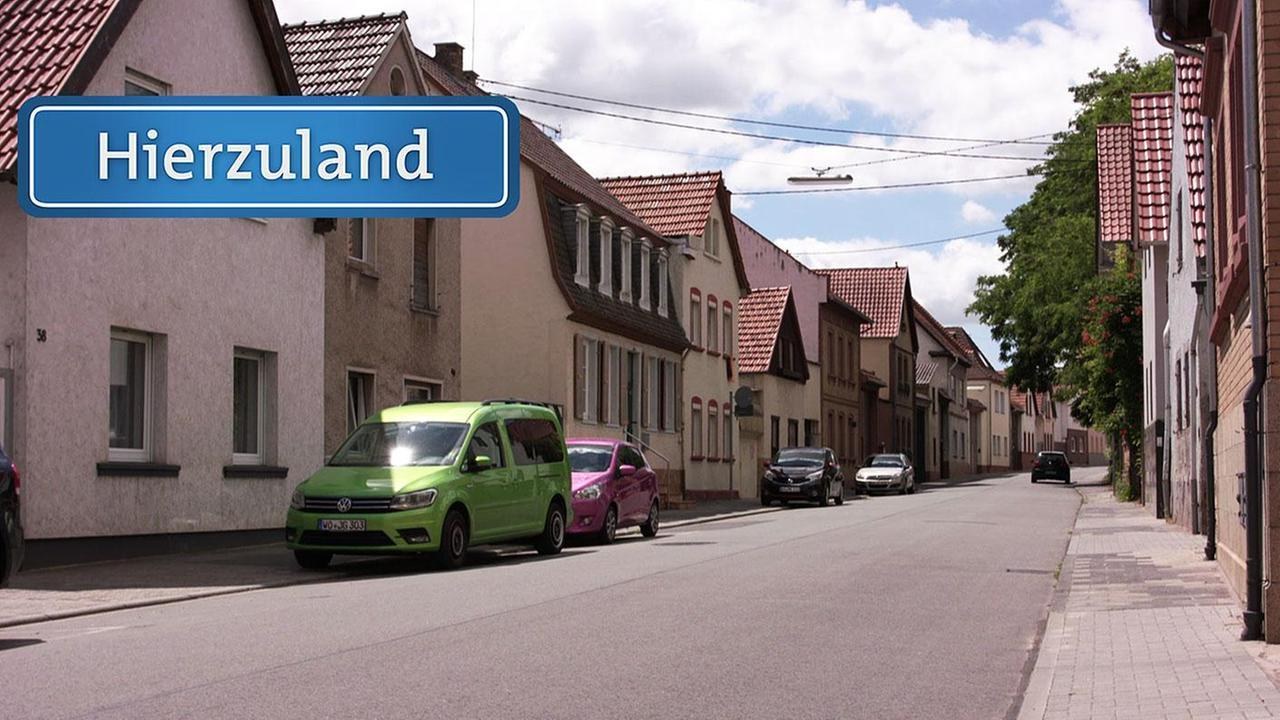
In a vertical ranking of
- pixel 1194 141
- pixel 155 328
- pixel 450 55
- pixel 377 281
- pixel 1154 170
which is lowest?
pixel 155 328

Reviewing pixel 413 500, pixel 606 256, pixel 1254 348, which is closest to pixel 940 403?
pixel 606 256

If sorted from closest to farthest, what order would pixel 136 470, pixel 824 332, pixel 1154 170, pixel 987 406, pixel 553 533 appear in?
pixel 136 470, pixel 553 533, pixel 1154 170, pixel 824 332, pixel 987 406

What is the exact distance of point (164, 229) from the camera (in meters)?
20.5

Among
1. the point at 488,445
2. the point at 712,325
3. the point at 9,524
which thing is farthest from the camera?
the point at 712,325

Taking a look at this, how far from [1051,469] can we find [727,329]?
2884cm

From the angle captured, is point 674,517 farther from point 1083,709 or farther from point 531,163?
point 1083,709

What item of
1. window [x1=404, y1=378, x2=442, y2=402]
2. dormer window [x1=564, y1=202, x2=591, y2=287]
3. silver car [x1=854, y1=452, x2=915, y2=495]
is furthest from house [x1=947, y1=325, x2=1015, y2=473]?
window [x1=404, y1=378, x2=442, y2=402]

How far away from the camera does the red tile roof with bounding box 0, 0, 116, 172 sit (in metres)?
17.7

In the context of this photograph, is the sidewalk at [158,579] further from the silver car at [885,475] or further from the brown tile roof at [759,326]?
the silver car at [885,475]

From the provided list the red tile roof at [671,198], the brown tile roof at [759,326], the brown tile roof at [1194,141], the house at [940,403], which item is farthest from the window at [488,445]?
→ the house at [940,403]

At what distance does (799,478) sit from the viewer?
137ft

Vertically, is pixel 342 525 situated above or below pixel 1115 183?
below

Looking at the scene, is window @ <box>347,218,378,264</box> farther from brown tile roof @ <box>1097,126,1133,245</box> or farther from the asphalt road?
brown tile roof @ <box>1097,126,1133,245</box>

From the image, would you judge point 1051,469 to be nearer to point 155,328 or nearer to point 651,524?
point 651,524
